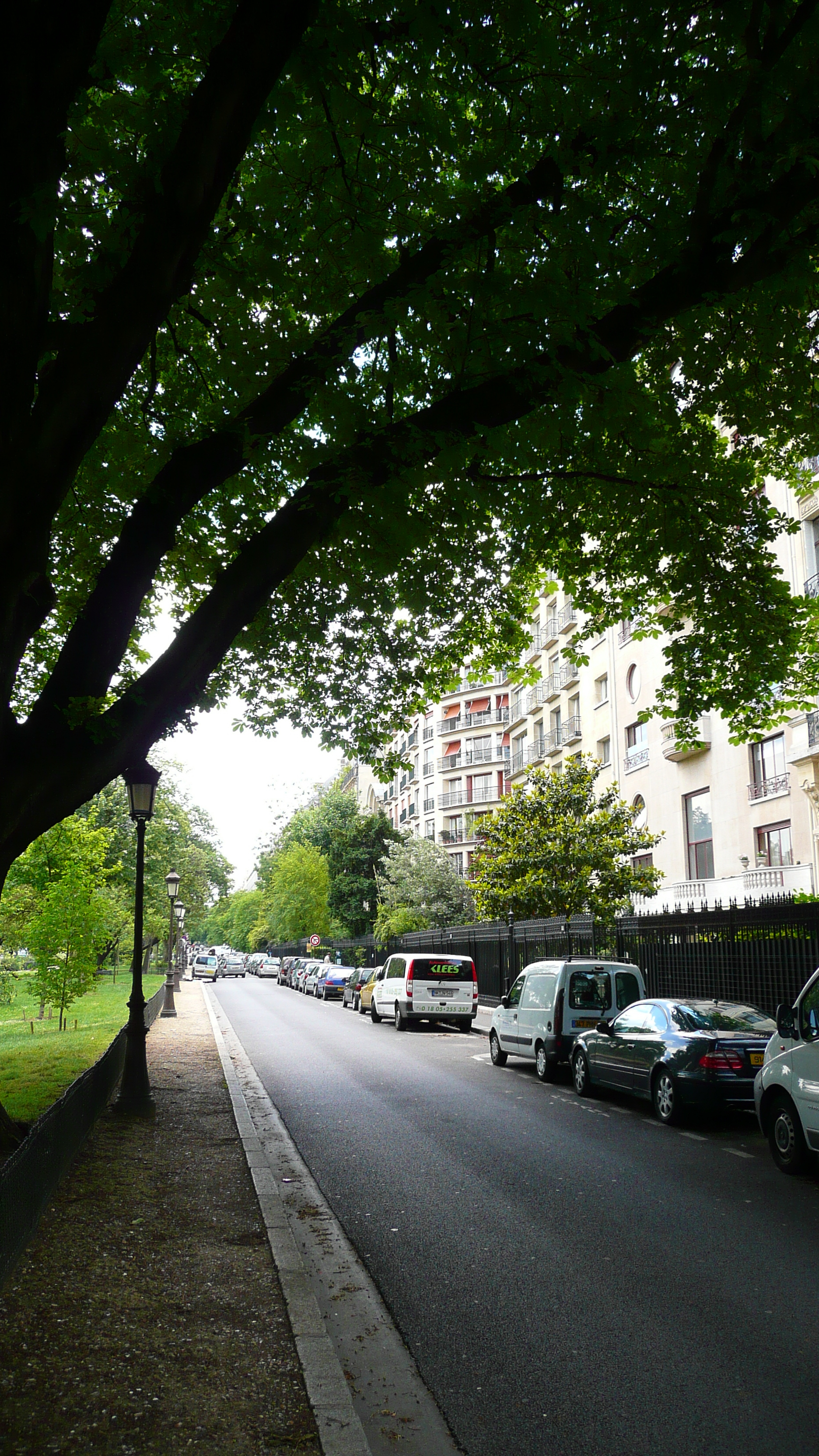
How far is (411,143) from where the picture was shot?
8.13m

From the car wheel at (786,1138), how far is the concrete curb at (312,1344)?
4.33 metres

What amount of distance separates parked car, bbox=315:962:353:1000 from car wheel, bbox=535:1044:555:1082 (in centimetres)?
2582

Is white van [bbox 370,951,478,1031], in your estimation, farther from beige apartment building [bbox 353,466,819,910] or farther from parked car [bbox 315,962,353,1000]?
parked car [bbox 315,962,353,1000]

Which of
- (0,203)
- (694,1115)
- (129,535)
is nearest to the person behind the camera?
(0,203)

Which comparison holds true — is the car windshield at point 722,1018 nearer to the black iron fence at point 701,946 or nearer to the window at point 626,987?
the black iron fence at point 701,946

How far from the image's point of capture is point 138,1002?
39.0ft

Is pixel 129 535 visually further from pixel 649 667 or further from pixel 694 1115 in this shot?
pixel 649 667

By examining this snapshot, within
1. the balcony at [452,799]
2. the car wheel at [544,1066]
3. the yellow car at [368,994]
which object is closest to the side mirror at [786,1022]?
the car wheel at [544,1066]

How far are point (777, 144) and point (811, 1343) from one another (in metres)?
7.49

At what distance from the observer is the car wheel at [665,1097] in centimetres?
1099

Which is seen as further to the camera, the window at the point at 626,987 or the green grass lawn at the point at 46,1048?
the window at the point at 626,987

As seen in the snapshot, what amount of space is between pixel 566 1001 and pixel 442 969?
10469 millimetres

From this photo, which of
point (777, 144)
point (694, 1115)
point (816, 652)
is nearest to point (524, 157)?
point (777, 144)

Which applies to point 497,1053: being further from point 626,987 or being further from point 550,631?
point 550,631
